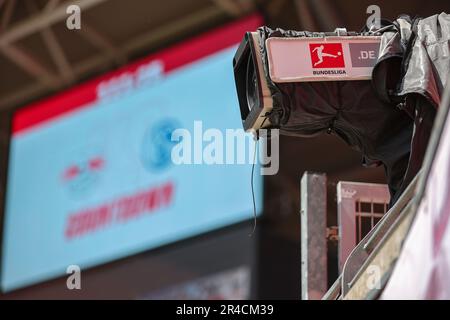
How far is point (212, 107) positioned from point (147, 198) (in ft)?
4.49

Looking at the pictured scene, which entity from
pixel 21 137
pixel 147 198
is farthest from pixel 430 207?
pixel 21 137

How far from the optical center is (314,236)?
5379 mm

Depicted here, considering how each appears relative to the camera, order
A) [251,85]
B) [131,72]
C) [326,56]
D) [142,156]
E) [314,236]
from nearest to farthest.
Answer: [326,56]
[251,85]
[314,236]
[142,156]
[131,72]

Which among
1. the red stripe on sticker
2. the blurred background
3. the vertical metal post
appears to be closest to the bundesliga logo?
the vertical metal post

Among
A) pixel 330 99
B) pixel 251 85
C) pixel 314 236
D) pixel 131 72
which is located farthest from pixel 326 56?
pixel 131 72

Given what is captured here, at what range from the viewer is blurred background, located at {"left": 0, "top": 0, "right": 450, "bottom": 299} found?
1024 centimetres

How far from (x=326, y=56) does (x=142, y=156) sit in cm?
765

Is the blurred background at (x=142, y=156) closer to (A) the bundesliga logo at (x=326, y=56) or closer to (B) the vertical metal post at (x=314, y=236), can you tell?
(B) the vertical metal post at (x=314, y=236)

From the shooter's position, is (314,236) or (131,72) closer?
(314,236)

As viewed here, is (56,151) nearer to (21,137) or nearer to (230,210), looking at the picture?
(21,137)

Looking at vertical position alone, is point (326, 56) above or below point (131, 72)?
below

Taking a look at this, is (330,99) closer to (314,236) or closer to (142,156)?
(314,236)

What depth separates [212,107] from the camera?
413 inches

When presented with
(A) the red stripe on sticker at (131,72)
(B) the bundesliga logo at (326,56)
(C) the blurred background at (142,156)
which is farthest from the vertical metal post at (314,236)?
(A) the red stripe on sticker at (131,72)
